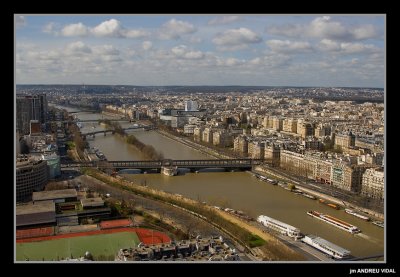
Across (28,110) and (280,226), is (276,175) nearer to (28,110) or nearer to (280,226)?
(280,226)

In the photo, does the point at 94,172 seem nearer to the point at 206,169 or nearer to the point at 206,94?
the point at 206,169

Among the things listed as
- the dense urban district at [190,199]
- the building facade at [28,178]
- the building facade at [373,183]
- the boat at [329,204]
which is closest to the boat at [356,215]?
the dense urban district at [190,199]

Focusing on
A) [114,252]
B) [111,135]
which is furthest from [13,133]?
[111,135]

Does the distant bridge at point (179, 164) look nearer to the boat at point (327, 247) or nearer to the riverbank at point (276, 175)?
the riverbank at point (276, 175)

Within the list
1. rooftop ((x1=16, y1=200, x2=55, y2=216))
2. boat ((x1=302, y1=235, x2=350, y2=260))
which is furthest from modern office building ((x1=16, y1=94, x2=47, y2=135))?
boat ((x1=302, y1=235, x2=350, y2=260))

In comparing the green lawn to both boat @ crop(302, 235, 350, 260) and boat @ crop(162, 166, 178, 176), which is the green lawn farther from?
boat @ crop(162, 166, 178, 176)

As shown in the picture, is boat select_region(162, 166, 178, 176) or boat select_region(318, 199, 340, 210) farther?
boat select_region(162, 166, 178, 176)
